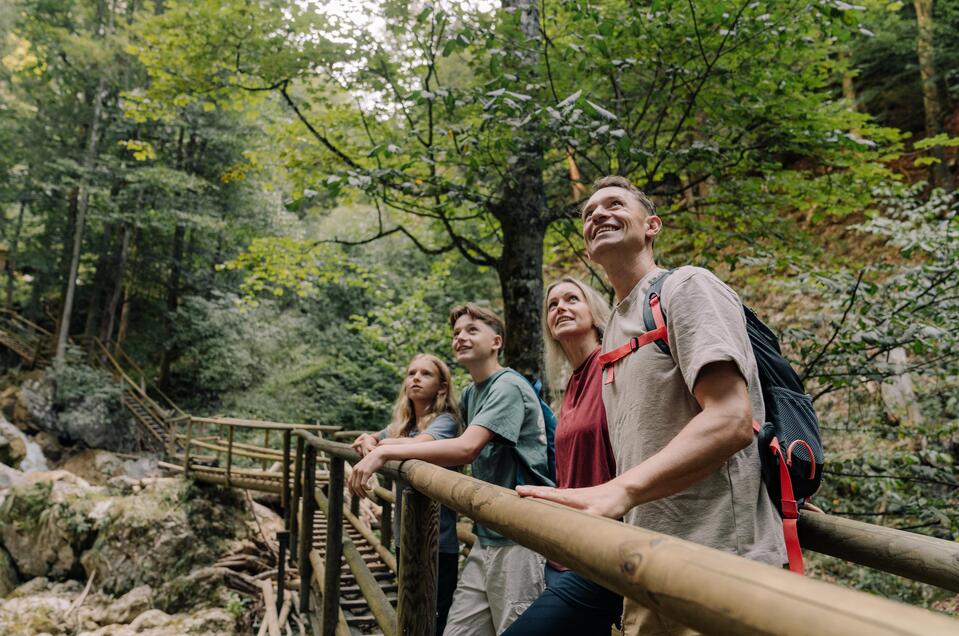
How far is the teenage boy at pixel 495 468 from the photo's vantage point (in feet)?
6.57

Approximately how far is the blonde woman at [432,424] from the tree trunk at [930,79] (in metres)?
9.64

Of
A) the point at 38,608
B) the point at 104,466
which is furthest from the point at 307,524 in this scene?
the point at 104,466

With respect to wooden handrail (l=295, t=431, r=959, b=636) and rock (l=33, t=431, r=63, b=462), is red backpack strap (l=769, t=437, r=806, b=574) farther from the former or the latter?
rock (l=33, t=431, r=63, b=462)

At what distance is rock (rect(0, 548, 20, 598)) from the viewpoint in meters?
8.79

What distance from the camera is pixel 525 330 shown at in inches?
192

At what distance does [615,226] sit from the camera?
5.26ft

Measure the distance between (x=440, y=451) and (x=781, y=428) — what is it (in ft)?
3.60

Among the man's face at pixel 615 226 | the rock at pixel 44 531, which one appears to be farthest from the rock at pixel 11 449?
the man's face at pixel 615 226

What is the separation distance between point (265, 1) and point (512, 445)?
5.74m

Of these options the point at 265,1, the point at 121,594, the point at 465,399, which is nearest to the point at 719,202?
the point at 465,399

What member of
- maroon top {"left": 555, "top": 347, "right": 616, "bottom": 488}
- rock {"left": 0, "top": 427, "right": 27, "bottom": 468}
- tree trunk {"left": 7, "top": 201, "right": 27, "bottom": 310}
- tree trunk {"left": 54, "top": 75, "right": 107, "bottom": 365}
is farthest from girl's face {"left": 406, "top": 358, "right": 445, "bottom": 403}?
tree trunk {"left": 7, "top": 201, "right": 27, "bottom": 310}

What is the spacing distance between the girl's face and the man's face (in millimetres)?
1500

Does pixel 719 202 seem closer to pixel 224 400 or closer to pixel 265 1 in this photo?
pixel 265 1

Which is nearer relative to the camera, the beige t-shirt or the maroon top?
the beige t-shirt
